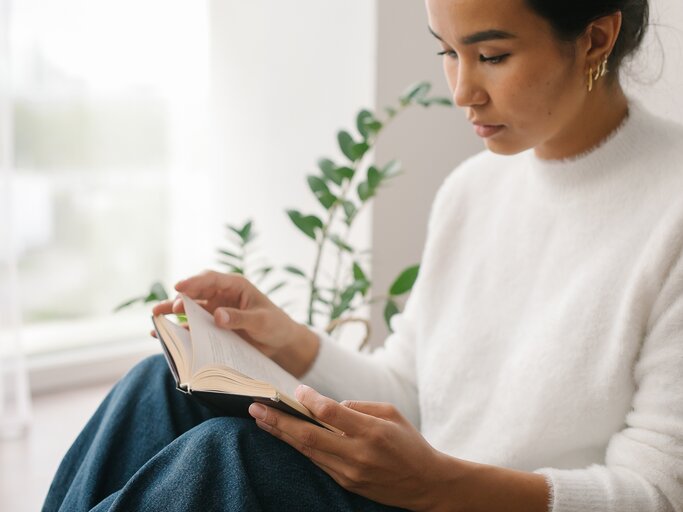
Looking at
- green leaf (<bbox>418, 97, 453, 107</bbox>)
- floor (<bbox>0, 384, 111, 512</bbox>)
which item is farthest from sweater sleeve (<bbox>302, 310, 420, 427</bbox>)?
floor (<bbox>0, 384, 111, 512</bbox>)

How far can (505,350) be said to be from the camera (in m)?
1.15

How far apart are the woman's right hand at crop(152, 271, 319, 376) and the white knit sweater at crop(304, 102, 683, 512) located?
46 mm

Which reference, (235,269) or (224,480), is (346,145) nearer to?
(235,269)

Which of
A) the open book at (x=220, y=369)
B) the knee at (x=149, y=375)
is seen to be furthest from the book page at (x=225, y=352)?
the knee at (x=149, y=375)

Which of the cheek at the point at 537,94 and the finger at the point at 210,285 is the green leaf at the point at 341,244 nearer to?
the finger at the point at 210,285

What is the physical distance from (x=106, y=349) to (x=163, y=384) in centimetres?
169

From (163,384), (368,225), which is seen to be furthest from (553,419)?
(368,225)

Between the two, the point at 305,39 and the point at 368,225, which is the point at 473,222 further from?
the point at 305,39

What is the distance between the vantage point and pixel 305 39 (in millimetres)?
2238

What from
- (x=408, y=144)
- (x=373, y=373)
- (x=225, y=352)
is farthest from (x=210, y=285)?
(x=408, y=144)

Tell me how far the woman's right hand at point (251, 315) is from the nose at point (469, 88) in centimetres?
40

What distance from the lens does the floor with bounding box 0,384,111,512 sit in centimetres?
189

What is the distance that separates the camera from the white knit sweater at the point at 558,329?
0.94 metres

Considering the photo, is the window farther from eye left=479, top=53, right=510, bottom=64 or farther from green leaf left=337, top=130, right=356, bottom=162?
eye left=479, top=53, right=510, bottom=64
